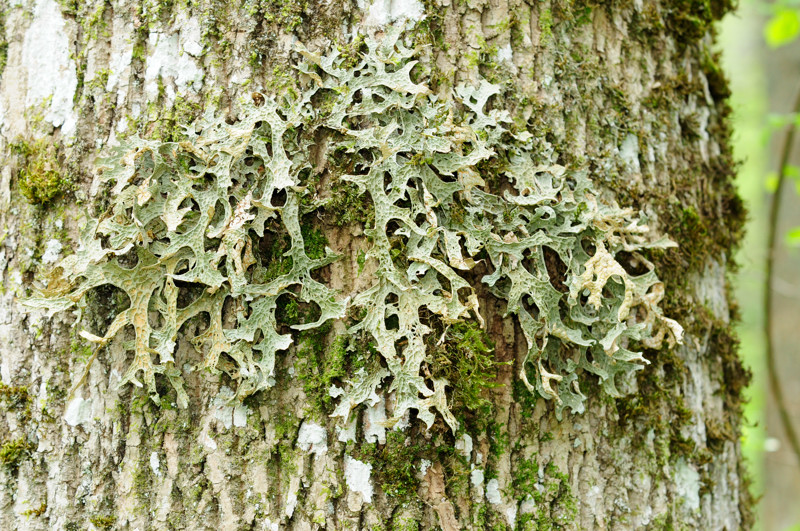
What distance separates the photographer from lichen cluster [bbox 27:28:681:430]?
1273 mm

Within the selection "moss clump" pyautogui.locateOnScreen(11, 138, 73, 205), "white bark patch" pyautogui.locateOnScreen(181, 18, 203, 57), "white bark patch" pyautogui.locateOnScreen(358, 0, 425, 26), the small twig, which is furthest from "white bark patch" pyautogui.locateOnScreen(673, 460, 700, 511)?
the small twig

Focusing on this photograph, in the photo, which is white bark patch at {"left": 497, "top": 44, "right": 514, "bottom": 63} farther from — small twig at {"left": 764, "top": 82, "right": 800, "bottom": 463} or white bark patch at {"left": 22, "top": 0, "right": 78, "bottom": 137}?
small twig at {"left": 764, "top": 82, "right": 800, "bottom": 463}

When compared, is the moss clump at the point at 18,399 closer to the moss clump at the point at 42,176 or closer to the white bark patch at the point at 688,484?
the moss clump at the point at 42,176

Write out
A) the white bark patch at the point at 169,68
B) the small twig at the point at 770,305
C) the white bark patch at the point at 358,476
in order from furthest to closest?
the small twig at the point at 770,305 → the white bark patch at the point at 169,68 → the white bark patch at the point at 358,476

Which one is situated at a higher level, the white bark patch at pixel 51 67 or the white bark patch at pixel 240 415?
the white bark patch at pixel 51 67

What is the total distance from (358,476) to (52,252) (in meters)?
0.93

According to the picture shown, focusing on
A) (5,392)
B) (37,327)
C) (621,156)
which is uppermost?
(621,156)

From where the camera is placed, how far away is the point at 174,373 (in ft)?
4.28

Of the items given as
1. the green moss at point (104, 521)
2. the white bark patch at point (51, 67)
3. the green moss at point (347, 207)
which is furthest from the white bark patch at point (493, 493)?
the white bark patch at point (51, 67)

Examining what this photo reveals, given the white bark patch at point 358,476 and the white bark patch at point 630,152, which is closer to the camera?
the white bark patch at point 358,476

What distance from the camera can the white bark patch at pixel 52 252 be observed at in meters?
1.42

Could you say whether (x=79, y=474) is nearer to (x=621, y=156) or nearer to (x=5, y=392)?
(x=5, y=392)

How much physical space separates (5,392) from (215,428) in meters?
0.56

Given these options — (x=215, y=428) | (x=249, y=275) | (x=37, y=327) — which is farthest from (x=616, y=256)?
(x=37, y=327)
